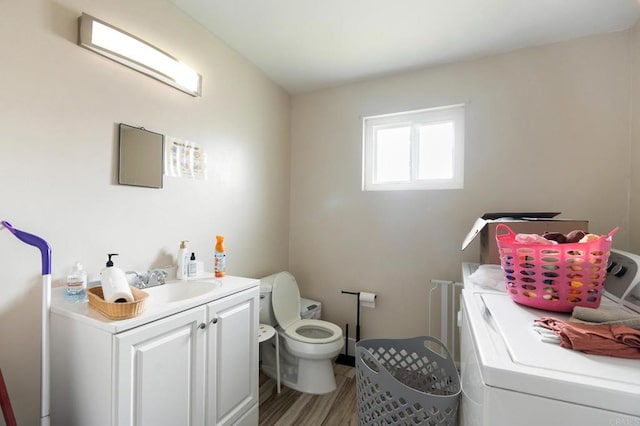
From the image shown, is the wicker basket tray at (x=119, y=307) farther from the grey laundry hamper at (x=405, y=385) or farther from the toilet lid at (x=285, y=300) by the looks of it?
the toilet lid at (x=285, y=300)

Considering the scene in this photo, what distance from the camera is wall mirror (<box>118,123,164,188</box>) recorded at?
1.41 meters

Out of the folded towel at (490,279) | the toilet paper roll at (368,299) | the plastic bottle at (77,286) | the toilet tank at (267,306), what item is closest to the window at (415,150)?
the toilet paper roll at (368,299)

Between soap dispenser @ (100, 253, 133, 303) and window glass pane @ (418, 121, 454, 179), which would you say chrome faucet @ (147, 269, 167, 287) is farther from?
window glass pane @ (418, 121, 454, 179)

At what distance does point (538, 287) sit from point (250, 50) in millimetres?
2238

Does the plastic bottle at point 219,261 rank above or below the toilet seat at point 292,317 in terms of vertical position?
above

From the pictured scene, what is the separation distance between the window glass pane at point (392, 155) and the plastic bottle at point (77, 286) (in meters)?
2.10

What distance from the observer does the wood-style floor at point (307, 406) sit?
1712mm

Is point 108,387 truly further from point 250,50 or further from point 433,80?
point 433,80

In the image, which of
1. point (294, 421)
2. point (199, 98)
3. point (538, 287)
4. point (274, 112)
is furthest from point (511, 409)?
point (274, 112)

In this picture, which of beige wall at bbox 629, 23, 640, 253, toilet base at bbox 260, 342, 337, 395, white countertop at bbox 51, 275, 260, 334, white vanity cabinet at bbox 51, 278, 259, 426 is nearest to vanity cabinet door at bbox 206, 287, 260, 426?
white vanity cabinet at bbox 51, 278, 259, 426

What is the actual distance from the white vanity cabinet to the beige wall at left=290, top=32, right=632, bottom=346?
1.31 meters

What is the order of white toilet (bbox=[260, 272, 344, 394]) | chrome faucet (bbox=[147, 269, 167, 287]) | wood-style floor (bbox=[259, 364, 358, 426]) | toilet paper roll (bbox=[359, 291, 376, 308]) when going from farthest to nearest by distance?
toilet paper roll (bbox=[359, 291, 376, 308]) → white toilet (bbox=[260, 272, 344, 394]) → wood-style floor (bbox=[259, 364, 358, 426]) → chrome faucet (bbox=[147, 269, 167, 287])

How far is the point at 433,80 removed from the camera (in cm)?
223

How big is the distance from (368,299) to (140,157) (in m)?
1.91
